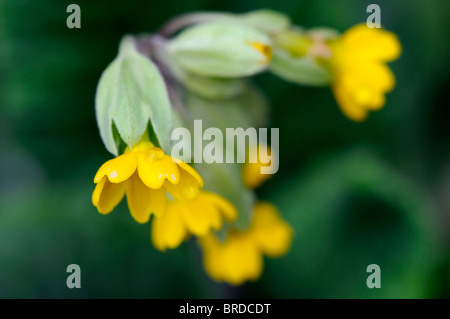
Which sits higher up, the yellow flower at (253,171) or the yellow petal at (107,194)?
the yellow flower at (253,171)

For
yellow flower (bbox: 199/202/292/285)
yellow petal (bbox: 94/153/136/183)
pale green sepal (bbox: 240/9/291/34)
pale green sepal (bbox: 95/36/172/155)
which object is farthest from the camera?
yellow flower (bbox: 199/202/292/285)

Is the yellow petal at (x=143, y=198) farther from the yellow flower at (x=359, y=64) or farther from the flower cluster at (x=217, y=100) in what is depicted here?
the yellow flower at (x=359, y=64)

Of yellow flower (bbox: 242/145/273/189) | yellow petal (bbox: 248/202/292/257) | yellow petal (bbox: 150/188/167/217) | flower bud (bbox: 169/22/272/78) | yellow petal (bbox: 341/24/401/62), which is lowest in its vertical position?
yellow petal (bbox: 150/188/167/217)

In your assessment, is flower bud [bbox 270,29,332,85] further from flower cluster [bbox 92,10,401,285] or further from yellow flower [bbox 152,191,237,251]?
yellow flower [bbox 152,191,237,251]

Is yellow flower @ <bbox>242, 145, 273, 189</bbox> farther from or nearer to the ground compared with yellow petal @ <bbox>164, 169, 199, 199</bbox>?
farther from the ground

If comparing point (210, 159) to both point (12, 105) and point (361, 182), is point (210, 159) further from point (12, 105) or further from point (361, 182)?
point (12, 105)

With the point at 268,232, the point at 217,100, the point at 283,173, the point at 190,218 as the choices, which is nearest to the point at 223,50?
the point at 217,100

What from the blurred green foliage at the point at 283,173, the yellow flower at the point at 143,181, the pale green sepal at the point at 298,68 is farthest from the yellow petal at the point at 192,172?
the blurred green foliage at the point at 283,173

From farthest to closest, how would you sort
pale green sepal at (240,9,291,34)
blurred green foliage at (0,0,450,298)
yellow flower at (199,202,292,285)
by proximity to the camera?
blurred green foliage at (0,0,450,298) < yellow flower at (199,202,292,285) < pale green sepal at (240,9,291,34)

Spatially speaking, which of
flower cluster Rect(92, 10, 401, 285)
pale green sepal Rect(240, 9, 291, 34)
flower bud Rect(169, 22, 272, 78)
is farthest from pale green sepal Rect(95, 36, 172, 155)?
pale green sepal Rect(240, 9, 291, 34)
